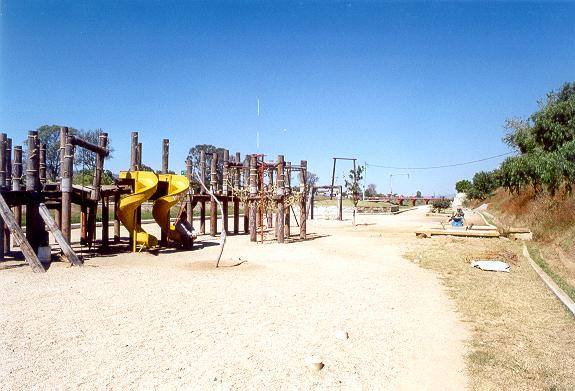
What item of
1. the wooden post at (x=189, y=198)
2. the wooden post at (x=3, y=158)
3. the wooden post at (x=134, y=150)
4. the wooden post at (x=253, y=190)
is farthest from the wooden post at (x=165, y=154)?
the wooden post at (x=3, y=158)

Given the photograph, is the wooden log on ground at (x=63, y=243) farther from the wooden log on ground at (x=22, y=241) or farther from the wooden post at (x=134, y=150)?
the wooden post at (x=134, y=150)

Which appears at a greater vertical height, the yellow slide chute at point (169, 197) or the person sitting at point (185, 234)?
the yellow slide chute at point (169, 197)

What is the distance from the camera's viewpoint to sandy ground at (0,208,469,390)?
15.3 ft

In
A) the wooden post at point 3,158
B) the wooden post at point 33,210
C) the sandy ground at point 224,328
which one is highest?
the wooden post at point 3,158

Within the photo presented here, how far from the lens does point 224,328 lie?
6.26 metres

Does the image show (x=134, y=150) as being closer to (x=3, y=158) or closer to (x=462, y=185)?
(x=3, y=158)

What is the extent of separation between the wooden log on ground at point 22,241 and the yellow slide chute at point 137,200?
299cm

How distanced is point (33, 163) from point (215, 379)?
10460 mm

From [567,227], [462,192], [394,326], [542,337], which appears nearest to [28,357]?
[394,326]

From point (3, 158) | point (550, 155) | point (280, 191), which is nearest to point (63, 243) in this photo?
point (3, 158)

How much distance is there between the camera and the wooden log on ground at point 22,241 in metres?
10.5

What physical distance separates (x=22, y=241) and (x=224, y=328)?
7095 millimetres

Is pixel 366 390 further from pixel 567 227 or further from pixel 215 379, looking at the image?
pixel 567 227

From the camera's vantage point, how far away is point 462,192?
3049 inches
